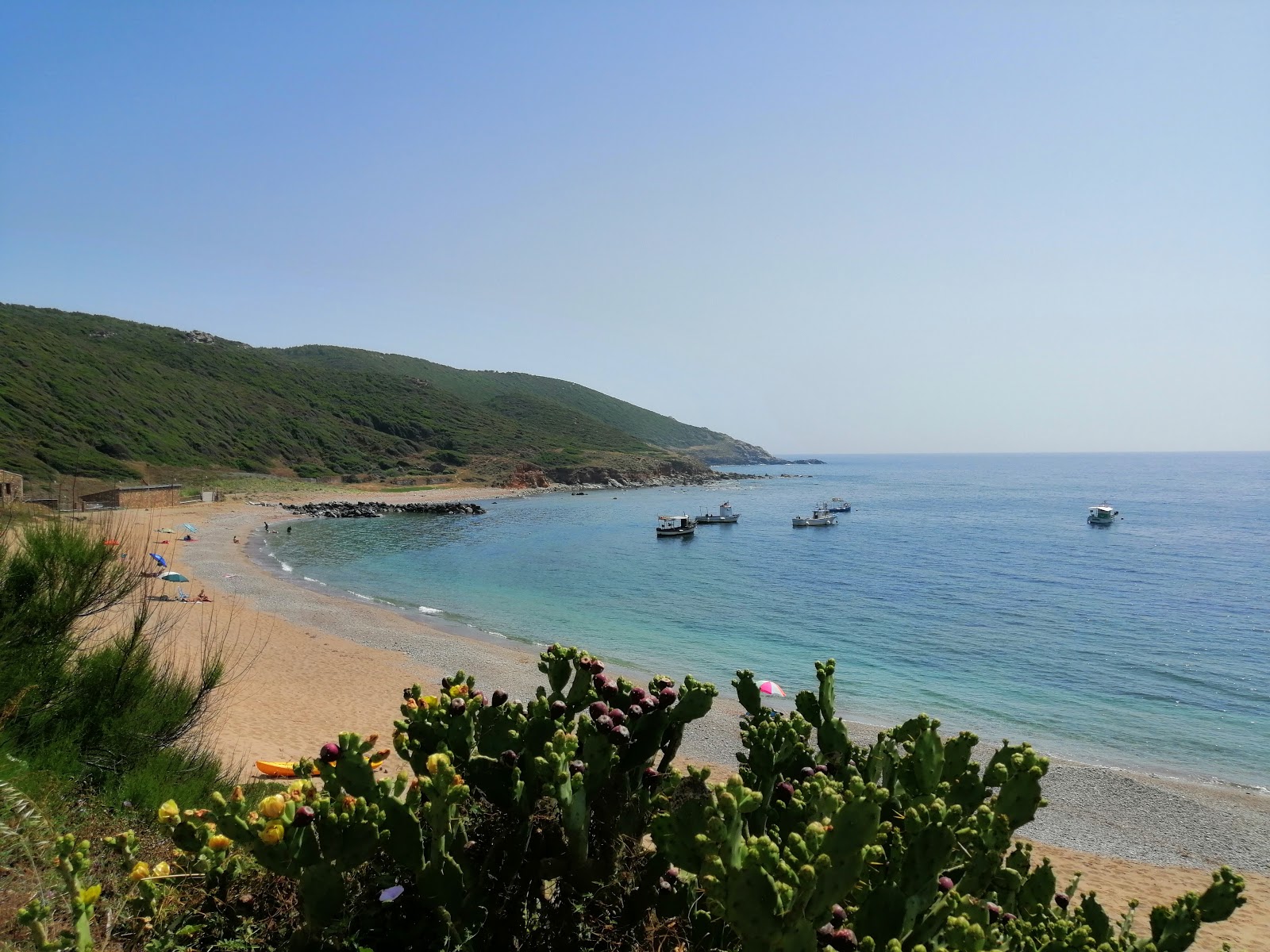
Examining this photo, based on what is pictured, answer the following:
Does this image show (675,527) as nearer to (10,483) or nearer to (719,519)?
(719,519)

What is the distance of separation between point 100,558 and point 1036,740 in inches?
677

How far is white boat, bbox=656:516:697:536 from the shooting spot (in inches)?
2105

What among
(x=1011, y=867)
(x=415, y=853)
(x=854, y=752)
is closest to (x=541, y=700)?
(x=415, y=853)

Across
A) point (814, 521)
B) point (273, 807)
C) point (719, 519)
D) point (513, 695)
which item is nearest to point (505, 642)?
point (513, 695)

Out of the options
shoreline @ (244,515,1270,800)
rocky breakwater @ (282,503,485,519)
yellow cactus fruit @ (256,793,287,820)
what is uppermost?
yellow cactus fruit @ (256,793,287,820)

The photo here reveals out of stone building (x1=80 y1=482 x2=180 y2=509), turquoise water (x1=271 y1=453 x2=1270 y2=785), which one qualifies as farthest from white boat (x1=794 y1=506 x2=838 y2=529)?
stone building (x1=80 y1=482 x2=180 y2=509)

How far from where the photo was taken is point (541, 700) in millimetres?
3107

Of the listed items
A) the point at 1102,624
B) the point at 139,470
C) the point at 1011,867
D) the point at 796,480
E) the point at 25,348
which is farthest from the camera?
the point at 796,480

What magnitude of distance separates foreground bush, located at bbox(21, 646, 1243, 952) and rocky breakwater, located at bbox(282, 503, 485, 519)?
196 ft

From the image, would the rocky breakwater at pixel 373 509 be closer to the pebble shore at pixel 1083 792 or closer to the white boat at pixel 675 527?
the white boat at pixel 675 527

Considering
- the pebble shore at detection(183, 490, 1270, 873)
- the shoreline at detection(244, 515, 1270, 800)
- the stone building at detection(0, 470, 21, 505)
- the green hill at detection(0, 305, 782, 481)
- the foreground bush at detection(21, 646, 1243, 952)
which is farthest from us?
the green hill at detection(0, 305, 782, 481)

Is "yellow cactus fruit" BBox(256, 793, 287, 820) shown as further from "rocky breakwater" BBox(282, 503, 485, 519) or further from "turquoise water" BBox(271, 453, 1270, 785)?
"rocky breakwater" BBox(282, 503, 485, 519)

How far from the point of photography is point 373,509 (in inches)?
2451

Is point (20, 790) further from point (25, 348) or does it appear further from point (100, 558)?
point (25, 348)
